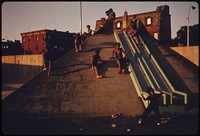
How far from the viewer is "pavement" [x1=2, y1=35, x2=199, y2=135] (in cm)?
780

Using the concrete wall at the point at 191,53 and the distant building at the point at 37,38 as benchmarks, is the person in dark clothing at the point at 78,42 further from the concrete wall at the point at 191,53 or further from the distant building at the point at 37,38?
the distant building at the point at 37,38

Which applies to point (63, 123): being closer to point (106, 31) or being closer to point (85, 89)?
point (85, 89)

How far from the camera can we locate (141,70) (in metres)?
13.0

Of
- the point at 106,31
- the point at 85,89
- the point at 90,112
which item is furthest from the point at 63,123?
the point at 106,31

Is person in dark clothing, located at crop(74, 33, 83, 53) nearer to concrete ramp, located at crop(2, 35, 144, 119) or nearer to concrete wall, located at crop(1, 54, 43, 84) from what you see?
concrete ramp, located at crop(2, 35, 144, 119)

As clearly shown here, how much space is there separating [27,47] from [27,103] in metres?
49.1

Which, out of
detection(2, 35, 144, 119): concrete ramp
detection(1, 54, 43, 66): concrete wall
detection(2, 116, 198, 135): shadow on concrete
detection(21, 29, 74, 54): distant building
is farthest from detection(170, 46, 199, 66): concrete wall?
detection(21, 29, 74, 54): distant building

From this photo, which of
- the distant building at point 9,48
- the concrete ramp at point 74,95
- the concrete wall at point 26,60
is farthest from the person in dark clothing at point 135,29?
the distant building at point 9,48

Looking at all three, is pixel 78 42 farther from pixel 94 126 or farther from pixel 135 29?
pixel 94 126

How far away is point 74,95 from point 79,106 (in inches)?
37.9

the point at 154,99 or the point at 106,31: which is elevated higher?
the point at 106,31

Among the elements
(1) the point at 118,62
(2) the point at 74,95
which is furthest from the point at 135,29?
(2) the point at 74,95

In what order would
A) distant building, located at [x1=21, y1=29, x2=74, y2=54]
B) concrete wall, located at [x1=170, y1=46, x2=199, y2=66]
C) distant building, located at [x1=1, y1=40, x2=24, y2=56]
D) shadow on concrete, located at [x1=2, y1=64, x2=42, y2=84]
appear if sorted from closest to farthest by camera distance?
concrete wall, located at [x1=170, y1=46, x2=199, y2=66] → shadow on concrete, located at [x1=2, y1=64, x2=42, y2=84] → distant building, located at [x1=1, y1=40, x2=24, y2=56] → distant building, located at [x1=21, y1=29, x2=74, y2=54]

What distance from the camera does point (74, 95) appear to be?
36.3ft
